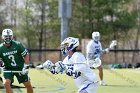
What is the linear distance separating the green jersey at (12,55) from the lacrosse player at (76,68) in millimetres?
2192

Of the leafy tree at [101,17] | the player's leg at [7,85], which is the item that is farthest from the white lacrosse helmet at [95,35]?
the leafy tree at [101,17]

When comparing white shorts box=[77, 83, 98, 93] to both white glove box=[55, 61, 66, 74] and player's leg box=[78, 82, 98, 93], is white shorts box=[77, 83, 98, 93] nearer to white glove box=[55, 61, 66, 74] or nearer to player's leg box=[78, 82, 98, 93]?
player's leg box=[78, 82, 98, 93]

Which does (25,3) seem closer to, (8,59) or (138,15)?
(138,15)

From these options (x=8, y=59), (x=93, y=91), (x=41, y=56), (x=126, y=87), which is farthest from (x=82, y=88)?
(x=41, y=56)

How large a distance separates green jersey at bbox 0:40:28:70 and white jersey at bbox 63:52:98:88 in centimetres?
235

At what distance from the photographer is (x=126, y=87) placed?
52.7 feet

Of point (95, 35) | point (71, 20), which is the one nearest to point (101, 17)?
point (71, 20)

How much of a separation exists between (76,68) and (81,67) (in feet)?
0.28

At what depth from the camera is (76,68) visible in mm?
8820

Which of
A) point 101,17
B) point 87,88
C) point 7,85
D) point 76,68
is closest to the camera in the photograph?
point 76,68

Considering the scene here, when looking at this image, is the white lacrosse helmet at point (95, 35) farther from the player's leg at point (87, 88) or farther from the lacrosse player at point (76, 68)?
the player's leg at point (87, 88)

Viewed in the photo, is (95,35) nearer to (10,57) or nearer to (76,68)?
(10,57)

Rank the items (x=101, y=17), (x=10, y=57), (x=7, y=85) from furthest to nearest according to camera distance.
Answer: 1. (x=101, y=17)
2. (x=10, y=57)
3. (x=7, y=85)

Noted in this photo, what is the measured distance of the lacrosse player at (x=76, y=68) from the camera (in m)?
8.87
